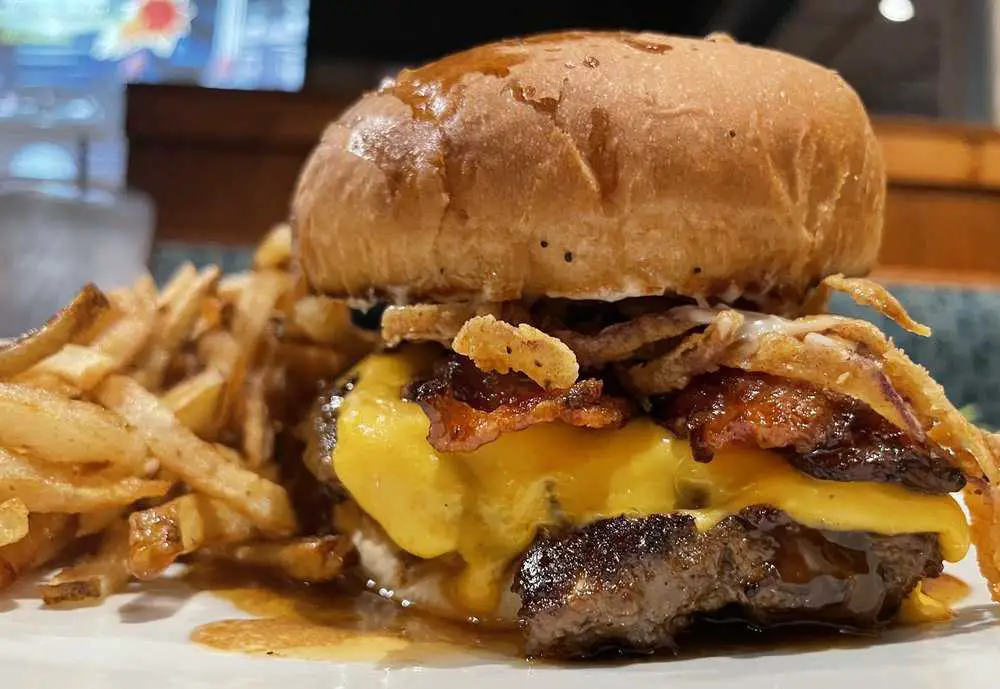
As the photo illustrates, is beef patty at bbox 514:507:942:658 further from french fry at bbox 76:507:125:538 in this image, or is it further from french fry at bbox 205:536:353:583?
french fry at bbox 76:507:125:538

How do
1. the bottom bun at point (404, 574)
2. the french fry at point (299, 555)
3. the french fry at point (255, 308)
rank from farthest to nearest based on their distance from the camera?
the french fry at point (255, 308)
the french fry at point (299, 555)
the bottom bun at point (404, 574)

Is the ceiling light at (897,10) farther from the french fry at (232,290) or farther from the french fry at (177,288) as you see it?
the french fry at (177,288)

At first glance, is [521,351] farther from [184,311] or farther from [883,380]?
[184,311]

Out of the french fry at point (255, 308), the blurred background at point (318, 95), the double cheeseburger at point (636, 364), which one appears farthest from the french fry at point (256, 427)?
the blurred background at point (318, 95)

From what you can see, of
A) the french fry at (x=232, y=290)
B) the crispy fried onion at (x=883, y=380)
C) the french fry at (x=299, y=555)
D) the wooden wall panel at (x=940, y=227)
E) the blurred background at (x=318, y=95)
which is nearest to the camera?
the crispy fried onion at (x=883, y=380)

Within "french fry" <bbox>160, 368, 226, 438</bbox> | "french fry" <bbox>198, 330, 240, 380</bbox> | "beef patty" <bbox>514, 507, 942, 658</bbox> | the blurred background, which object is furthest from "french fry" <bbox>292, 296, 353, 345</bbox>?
the blurred background

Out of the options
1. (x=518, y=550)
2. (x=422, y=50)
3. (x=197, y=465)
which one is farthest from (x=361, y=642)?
(x=422, y=50)

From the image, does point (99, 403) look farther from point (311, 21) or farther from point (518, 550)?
point (311, 21)
